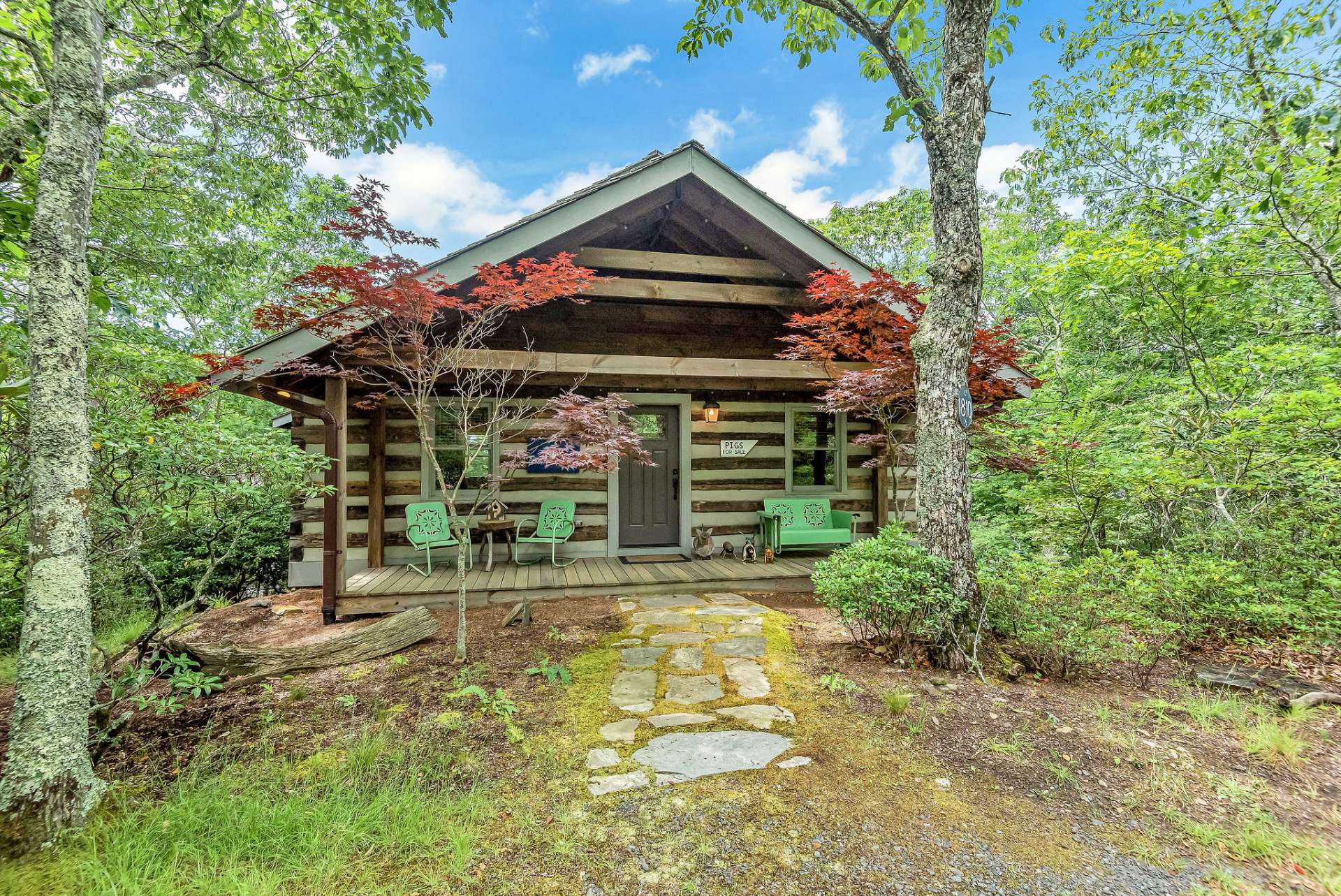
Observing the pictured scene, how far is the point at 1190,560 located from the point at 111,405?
280 inches

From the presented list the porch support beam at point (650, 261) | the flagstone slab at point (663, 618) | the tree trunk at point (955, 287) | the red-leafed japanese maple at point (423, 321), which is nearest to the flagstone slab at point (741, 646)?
the flagstone slab at point (663, 618)

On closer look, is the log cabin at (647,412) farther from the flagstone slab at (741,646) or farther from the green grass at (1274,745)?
the green grass at (1274,745)

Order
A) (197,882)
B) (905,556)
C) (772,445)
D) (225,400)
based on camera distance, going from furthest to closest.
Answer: (225,400) < (772,445) < (905,556) < (197,882)

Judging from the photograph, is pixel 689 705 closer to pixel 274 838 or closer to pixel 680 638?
pixel 680 638

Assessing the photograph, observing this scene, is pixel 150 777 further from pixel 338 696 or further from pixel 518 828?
pixel 518 828

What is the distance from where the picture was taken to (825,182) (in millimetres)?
20172

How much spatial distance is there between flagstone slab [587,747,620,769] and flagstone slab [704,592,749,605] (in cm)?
291

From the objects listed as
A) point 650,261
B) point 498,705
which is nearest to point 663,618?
point 498,705

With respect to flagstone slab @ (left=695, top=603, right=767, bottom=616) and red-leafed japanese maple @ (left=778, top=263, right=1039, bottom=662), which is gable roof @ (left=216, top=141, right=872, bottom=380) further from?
flagstone slab @ (left=695, top=603, right=767, bottom=616)

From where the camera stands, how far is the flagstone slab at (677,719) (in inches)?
111

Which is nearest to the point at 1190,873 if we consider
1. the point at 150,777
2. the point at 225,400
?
the point at 150,777

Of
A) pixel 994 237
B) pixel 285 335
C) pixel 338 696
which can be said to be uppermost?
pixel 994 237

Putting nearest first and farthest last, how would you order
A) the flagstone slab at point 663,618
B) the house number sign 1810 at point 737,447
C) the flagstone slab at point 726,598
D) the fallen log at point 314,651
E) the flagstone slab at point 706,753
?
the flagstone slab at point 706,753
the fallen log at point 314,651
the flagstone slab at point 663,618
the flagstone slab at point 726,598
the house number sign 1810 at point 737,447

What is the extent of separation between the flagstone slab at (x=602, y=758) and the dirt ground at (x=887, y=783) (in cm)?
8
